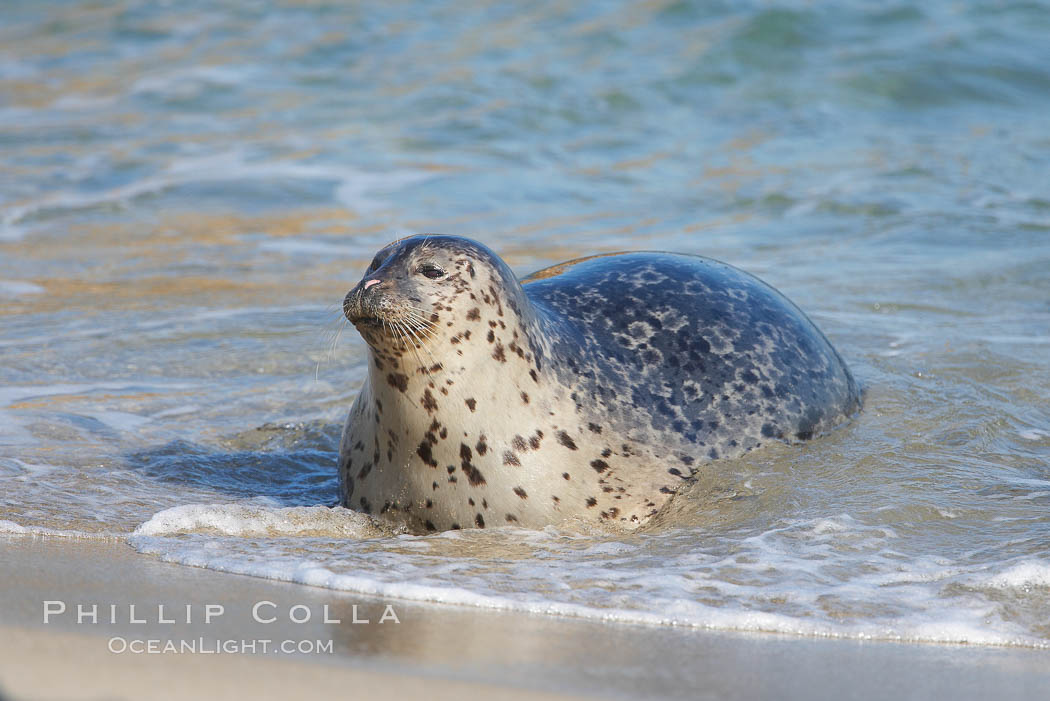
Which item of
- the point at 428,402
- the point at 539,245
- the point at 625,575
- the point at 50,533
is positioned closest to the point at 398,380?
the point at 428,402

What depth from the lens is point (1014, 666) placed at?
2.98 m

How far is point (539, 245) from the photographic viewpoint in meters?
9.31

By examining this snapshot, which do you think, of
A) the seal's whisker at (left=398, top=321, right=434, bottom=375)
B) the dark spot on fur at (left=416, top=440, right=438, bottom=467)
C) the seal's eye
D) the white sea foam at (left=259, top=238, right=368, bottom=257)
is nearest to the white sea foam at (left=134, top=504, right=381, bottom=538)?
the dark spot on fur at (left=416, top=440, right=438, bottom=467)

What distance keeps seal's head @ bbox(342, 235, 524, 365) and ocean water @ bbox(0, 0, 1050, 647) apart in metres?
0.62

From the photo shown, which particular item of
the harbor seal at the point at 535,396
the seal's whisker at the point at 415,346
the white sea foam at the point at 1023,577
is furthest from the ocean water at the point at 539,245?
the seal's whisker at the point at 415,346

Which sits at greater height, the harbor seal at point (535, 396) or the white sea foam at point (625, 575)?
the harbor seal at point (535, 396)

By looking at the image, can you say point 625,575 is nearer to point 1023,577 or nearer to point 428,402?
point 428,402

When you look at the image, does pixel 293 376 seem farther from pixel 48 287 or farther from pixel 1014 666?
pixel 1014 666

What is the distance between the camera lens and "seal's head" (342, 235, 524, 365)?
153 inches

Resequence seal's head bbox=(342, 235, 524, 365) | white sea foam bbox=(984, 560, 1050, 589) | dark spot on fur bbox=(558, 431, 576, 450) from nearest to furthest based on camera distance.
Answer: white sea foam bbox=(984, 560, 1050, 589) < seal's head bbox=(342, 235, 524, 365) < dark spot on fur bbox=(558, 431, 576, 450)

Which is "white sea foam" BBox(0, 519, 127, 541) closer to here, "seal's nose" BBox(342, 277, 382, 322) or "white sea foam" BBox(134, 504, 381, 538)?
"white sea foam" BBox(134, 504, 381, 538)

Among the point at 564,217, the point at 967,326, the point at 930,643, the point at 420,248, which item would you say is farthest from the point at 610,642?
the point at 564,217

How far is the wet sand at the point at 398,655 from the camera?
2.60m

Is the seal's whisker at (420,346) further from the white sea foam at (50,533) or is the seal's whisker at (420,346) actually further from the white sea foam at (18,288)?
the white sea foam at (18,288)
